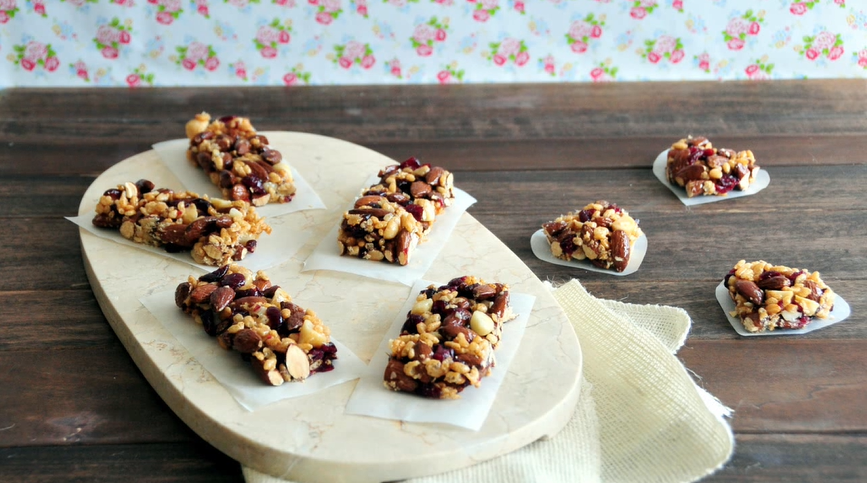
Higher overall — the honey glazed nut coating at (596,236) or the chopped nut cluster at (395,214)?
the chopped nut cluster at (395,214)

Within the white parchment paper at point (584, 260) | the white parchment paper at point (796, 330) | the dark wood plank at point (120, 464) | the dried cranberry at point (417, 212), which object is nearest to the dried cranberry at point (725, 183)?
the white parchment paper at point (584, 260)

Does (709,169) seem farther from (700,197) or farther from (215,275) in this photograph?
(215,275)

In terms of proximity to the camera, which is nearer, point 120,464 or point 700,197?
point 120,464

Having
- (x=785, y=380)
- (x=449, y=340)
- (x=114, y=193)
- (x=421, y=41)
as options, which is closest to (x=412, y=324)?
(x=449, y=340)

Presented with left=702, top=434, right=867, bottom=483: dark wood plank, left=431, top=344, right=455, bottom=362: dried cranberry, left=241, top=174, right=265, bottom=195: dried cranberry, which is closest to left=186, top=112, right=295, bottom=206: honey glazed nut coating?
left=241, top=174, right=265, bottom=195: dried cranberry

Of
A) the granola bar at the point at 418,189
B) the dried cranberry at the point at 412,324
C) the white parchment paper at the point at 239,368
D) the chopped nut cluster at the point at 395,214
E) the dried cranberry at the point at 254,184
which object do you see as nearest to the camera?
the white parchment paper at the point at 239,368

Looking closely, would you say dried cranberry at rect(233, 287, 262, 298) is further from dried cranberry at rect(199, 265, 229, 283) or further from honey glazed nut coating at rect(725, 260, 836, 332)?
honey glazed nut coating at rect(725, 260, 836, 332)

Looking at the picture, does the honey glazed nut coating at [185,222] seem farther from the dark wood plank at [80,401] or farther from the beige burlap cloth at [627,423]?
the beige burlap cloth at [627,423]
